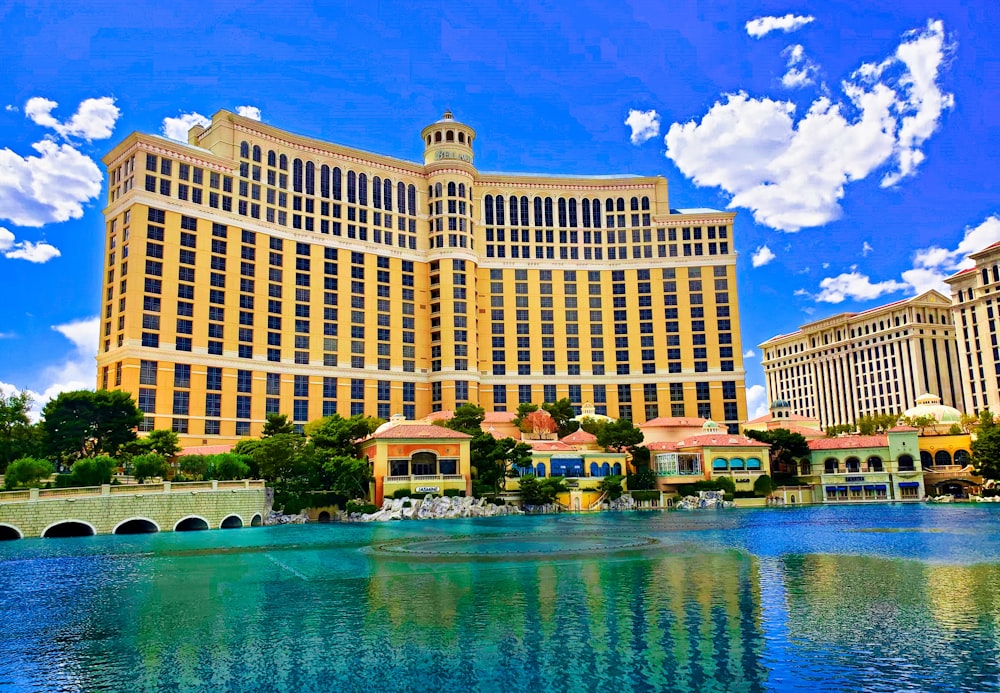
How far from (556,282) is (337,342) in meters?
38.6

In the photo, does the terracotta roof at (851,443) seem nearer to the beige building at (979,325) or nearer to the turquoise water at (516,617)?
the beige building at (979,325)

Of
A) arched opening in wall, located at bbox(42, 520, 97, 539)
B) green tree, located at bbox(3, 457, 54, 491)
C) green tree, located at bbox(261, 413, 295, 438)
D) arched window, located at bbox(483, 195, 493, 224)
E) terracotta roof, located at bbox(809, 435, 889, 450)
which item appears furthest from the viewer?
arched window, located at bbox(483, 195, 493, 224)

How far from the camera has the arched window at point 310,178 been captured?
120 m

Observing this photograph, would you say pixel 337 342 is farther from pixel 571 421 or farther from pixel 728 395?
pixel 728 395

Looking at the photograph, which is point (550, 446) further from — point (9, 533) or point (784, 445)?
point (9, 533)

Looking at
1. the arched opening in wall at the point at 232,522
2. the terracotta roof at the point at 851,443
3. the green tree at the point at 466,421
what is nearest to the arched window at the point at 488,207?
the green tree at the point at 466,421

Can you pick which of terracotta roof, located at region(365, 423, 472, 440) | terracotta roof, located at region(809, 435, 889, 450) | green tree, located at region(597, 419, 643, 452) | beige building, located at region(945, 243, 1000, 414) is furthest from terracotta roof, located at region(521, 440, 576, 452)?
beige building, located at region(945, 243, 1000, 414)

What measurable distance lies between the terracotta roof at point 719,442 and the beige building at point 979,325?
181 ft

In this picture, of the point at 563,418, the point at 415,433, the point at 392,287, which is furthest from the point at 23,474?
the point at 563,418

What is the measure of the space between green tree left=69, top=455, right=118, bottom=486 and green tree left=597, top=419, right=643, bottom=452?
58394mm

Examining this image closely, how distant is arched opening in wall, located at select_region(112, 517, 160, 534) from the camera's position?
60.7 m

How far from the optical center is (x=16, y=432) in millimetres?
77375

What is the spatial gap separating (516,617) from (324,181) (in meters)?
107

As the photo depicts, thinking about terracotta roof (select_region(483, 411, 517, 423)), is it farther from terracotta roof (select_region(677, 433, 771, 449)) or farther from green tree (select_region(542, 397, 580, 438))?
terracotta roof (select_region(677, 433, 771, 449))
